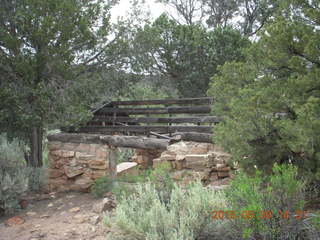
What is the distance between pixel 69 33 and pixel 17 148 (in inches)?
95.7

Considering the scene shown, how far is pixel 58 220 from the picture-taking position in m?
4.83

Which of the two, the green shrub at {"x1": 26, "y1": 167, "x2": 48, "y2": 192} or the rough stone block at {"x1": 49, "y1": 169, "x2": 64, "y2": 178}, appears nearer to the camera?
the green shrub at {"x1": 26, "y1": 167, "x2": 48, "y2": 192}

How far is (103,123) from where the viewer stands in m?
7.57

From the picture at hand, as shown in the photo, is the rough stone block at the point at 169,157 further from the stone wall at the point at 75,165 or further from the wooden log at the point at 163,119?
the stone wall at the point at 75,165

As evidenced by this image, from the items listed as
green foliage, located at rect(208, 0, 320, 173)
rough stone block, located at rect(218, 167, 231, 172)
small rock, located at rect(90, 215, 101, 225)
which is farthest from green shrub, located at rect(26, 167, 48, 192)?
green foliage, located at rect(208, 0, 320, 173)

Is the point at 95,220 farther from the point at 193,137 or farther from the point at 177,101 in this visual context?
the point at 177,101

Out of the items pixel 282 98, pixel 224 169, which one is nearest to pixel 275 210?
pixel 282 98

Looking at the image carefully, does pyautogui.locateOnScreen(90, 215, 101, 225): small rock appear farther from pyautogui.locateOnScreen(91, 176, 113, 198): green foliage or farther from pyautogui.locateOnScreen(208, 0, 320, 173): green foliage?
pyautogui.locateOnScreen(208, 0, 320, 173): green foliage

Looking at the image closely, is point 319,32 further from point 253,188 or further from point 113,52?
point 113,52

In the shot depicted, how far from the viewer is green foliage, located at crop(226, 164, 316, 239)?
2.21 meters

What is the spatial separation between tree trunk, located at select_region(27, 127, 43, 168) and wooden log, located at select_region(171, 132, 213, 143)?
3.19 meters

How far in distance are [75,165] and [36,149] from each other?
1016mm

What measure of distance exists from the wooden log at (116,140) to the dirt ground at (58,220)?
3.78ft

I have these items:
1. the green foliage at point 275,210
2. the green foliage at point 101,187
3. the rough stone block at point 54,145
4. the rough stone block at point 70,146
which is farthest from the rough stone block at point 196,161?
the rough stone block at point 54,145
